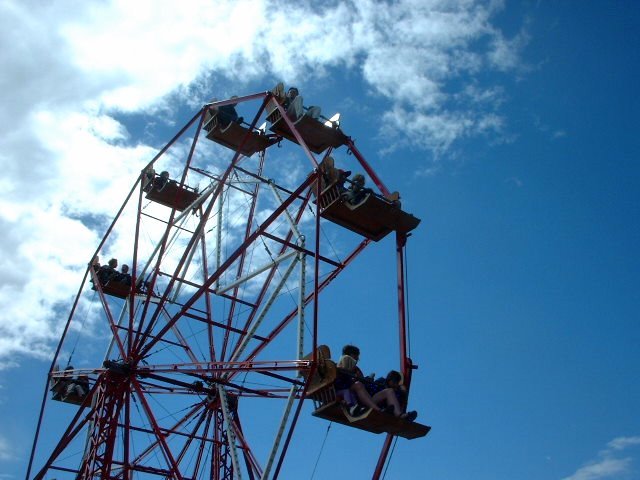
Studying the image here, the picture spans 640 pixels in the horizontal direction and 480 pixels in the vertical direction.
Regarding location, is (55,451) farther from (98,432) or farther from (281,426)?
(281,426)

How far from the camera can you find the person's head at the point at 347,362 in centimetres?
2210

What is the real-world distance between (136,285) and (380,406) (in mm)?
12465

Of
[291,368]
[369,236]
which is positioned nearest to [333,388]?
[291,368]

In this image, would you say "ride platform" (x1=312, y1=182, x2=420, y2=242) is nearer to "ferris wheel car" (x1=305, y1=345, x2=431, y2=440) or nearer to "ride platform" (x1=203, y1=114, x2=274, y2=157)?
"ferris wheel car" (x1=305, y1=345, x2=431, y2=440)

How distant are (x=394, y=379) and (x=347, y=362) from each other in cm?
128

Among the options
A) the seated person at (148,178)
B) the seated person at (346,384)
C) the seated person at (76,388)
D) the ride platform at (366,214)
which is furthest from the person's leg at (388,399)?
the seated person at (148,178)

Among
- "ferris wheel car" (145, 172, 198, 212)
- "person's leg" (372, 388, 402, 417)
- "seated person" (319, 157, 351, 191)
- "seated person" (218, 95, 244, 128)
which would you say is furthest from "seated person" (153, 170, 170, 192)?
"person's leg" (372, 388, 402, 417)

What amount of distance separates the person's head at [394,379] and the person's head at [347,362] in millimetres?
942

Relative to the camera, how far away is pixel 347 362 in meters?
22.2

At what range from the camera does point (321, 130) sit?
95.1ft

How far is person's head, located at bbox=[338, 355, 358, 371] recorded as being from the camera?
870 inches

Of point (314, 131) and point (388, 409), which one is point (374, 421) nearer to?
point (388, 409)

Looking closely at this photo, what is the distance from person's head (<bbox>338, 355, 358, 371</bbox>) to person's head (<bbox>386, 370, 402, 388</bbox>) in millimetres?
942

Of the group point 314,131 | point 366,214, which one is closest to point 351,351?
point 366,214
